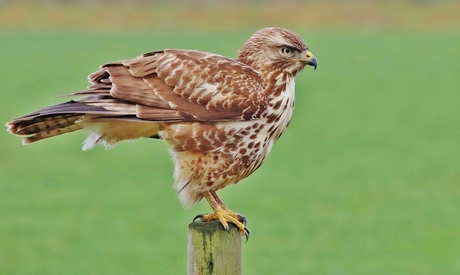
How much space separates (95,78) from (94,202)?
12136 millimetres

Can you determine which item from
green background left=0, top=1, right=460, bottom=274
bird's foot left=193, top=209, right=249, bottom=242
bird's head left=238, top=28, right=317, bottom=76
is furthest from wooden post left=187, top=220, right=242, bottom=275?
green background left=0, top=1, right=460, bottom=274

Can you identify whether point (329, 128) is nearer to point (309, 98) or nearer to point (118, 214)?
point (309, 98)

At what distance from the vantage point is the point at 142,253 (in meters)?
13.6

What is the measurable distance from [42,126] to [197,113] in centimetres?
81

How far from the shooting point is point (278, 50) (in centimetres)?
550

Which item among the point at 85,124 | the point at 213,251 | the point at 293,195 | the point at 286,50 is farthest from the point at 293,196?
the point at 213,251

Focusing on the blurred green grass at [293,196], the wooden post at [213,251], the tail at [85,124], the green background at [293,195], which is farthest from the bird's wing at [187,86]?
the blurred green grass at [293,196]

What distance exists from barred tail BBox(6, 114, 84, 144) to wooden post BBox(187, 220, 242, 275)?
862 mm

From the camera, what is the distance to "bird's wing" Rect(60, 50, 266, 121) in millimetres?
5199

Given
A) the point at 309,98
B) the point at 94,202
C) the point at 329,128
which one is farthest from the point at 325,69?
the point at 94,202

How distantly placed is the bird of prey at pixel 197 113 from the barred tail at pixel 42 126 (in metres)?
0.06

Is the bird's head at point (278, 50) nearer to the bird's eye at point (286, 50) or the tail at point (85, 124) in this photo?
the bird's eye at point (286, 50)

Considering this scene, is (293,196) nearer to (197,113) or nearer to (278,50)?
(278,50)

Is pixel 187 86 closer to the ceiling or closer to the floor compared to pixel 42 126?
closer to the ceiling
